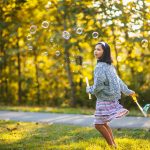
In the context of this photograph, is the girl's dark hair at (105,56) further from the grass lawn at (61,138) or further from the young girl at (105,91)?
the grass lawn at (61,138)

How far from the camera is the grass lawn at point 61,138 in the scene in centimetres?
711

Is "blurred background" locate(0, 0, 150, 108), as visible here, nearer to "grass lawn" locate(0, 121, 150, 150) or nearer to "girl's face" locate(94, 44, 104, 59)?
"grass lawn" locate(0, 121, 150, 150)

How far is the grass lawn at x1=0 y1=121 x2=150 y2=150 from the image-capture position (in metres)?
7.11

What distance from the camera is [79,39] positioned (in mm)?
15711

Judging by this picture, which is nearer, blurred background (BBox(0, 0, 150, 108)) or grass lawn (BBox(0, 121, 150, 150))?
grass lawn (BBox(0, 121, 150, 150))

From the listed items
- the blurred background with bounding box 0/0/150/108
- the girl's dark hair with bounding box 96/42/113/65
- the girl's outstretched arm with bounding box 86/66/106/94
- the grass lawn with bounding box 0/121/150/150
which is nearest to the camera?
the girl's outstretched arm with bounding box 86/66/106/94

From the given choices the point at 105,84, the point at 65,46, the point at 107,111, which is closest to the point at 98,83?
the point at 105,84

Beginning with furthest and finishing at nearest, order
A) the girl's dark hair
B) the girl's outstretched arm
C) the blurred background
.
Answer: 1. the blurred background
2. the girl's dark hair
3. the girl's outstretched arm

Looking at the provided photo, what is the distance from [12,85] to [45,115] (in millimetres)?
9876

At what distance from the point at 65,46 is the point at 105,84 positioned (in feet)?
31.9

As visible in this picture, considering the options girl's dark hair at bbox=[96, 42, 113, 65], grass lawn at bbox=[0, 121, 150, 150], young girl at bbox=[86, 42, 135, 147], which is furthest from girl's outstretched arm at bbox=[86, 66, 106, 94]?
grass lawn at bbox=[0, 121, 150, 150]

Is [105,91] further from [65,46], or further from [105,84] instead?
[65,46]

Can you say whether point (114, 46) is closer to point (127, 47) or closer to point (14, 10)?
point (127, 47)

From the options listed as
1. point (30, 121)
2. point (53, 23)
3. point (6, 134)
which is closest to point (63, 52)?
point (53, 23)
